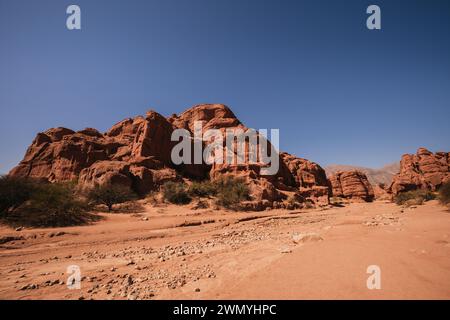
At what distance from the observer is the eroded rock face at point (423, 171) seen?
41.3 metres

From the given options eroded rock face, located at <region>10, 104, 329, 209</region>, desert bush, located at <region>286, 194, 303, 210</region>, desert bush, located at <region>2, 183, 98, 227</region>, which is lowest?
desert bush, located at <region>286, 194, 303, 210</region>

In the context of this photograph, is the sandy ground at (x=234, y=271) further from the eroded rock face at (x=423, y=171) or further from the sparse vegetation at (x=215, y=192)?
the eroded rock face at (x=423, y=171)

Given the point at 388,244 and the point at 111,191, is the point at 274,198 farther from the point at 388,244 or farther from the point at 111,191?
the point at 388,244

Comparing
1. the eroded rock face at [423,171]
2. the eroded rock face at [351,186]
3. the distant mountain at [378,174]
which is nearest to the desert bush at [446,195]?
the eroded rock face at [423,171]

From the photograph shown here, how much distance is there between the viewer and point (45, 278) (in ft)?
16.8

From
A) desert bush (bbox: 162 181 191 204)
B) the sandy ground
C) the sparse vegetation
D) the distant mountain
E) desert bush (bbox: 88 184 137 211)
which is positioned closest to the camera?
the sandy ground

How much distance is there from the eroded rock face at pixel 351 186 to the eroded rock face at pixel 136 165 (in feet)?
48.9

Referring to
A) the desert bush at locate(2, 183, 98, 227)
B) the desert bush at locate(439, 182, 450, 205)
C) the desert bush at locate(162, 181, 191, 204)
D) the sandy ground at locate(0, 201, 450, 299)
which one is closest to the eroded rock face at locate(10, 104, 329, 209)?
the desert bush at locate(162, 181, 191, 204)

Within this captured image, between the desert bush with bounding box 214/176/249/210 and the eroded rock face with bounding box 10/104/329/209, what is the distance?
4.02 feet

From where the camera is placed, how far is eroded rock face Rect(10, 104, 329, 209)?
25.9m

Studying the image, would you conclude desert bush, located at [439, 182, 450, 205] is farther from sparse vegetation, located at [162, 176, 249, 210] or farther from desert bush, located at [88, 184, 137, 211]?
desert bush, located at [88, 184, 137, 211]

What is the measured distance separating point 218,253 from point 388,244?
14.6 feet

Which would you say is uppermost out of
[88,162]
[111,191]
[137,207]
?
[88,162]
